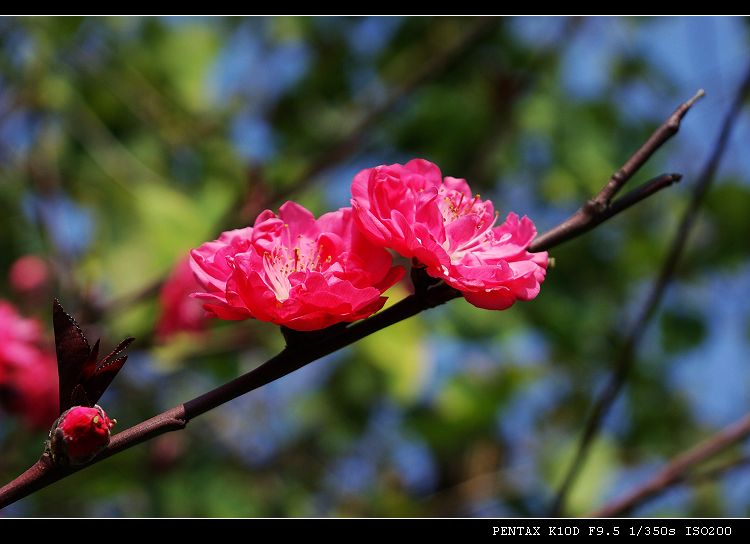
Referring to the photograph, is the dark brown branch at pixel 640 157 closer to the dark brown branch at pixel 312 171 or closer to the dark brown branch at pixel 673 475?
the dark brown branch at pixel 673 475

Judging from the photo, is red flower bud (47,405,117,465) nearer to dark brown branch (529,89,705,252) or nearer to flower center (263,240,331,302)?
flower center (263,240,331,302)

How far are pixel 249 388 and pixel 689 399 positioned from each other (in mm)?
2338

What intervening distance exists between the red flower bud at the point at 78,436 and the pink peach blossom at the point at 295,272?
0.38 feet

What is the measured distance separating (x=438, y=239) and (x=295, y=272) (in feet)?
0.33

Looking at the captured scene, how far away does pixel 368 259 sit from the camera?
557 mm

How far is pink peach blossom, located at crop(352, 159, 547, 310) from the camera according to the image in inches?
20.5

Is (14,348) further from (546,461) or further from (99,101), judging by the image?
(546,461)

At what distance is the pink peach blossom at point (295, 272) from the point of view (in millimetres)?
502

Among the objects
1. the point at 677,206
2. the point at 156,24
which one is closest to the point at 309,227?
the point at 156,24

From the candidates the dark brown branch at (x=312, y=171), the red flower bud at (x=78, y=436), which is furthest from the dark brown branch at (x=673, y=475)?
the dark brown branch at (x=312, y=171)

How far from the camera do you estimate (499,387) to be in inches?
79.4

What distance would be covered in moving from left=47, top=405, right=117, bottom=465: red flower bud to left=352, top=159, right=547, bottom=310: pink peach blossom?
21cm

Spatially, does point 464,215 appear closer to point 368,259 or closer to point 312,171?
point 368,259

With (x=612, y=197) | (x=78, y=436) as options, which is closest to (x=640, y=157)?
(x=612, y=197)
